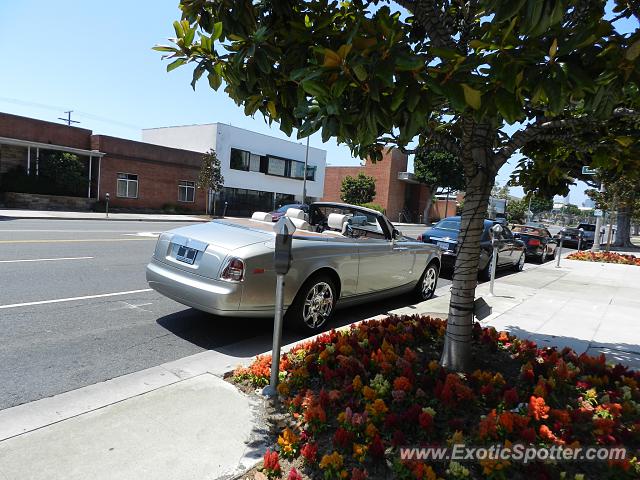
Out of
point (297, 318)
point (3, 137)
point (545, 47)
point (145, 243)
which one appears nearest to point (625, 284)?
point (297, 318)

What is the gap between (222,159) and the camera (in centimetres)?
3453

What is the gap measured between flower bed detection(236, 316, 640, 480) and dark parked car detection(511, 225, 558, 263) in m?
14.3

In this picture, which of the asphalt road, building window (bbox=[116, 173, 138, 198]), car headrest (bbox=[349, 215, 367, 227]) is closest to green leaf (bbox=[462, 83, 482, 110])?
the asphalt road

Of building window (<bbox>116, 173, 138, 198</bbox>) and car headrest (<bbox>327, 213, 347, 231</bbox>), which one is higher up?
building window (<bbox>116, 173, 138, 198</bbox>)

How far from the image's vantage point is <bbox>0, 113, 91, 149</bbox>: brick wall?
23795mm

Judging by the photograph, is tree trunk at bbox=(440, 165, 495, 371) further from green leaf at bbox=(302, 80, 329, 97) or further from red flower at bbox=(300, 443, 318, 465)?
green leaf at bbox=(302, 80, 329, 97)

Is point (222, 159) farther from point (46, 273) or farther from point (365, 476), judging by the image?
point (365, 476)

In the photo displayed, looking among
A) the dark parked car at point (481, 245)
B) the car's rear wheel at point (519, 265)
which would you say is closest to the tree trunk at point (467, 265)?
the dark parked car at point (481, 245)

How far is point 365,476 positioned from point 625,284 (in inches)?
480

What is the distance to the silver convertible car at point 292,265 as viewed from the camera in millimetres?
4770

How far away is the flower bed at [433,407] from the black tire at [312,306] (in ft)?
2.78

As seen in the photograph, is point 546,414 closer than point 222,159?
Yes

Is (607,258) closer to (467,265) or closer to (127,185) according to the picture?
(467,265)

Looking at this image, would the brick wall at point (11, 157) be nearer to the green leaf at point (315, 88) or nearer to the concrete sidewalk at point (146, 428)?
the concrete sidewalk at point (146, 428)
